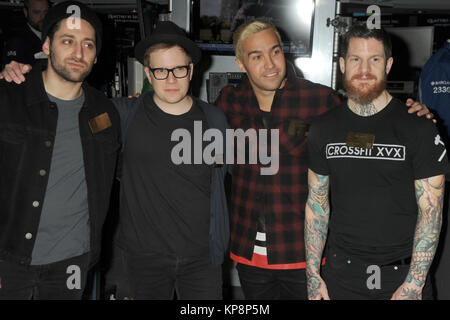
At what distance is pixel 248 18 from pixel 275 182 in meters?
2.41

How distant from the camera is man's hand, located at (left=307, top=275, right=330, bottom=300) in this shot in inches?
99.6

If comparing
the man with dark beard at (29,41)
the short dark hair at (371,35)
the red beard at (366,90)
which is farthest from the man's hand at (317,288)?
the man with dark beard at (29,41)

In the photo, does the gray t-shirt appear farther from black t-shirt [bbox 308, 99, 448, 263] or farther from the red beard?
the red beard

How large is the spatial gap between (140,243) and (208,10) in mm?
2852

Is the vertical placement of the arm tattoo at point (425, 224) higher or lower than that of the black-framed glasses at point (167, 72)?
lower

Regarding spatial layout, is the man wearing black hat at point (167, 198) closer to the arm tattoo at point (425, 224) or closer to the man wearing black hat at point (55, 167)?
the man wearing black hat at point (55, 167)

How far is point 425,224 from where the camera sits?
7.43 feet

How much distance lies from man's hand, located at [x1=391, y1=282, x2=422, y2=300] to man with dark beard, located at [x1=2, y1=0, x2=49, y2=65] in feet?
14.6

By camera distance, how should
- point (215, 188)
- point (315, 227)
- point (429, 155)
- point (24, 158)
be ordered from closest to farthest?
point (429, 155) → point (24, 158) → point (315, 227) → point (215, 188)

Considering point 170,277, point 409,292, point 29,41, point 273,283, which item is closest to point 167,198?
point 170,277

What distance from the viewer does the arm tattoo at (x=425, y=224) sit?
2.23 metres

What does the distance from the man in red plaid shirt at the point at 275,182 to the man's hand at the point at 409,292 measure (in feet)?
2.22

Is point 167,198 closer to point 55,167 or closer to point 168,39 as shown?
point 55,167

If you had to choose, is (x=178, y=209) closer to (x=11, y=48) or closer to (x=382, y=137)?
(x=382, y=137)
